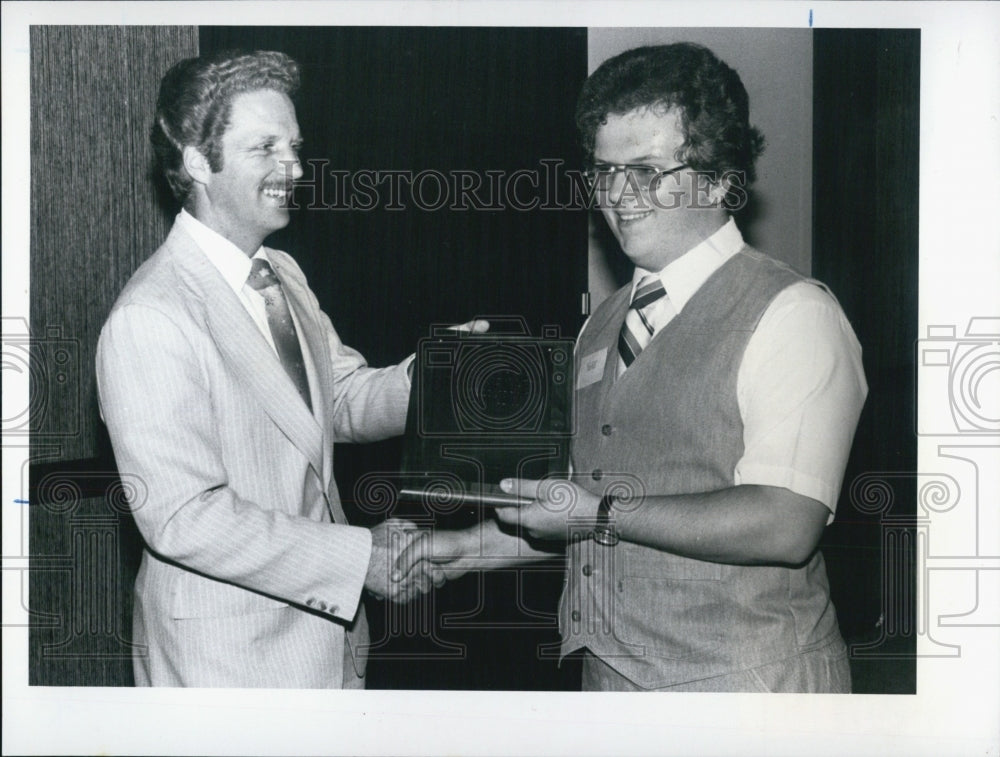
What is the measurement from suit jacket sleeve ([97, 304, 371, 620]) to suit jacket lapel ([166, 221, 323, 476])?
0.23 ft

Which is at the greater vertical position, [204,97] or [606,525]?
[204,97]

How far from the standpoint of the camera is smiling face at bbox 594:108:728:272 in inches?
112

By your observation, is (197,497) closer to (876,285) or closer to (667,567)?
(667,567)

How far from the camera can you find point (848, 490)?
9.55 ft

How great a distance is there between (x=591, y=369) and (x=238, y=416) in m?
0.95

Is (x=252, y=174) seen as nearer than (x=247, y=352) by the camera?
No

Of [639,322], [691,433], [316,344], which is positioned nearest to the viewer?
[691,433]

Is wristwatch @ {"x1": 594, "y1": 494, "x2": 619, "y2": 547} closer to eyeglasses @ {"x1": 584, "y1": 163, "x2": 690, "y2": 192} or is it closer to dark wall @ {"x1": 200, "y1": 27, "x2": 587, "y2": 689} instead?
dark wall @ {"x1": 200, "y1": 27, "x2": 587, "y2": 689}

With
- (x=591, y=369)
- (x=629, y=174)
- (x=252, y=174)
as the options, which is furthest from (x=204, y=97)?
(x=591, y=369)

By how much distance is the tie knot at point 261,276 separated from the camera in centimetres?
289

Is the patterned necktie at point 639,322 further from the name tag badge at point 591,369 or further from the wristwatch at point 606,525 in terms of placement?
the wristwatch at point 606,525

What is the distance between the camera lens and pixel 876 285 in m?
2.96

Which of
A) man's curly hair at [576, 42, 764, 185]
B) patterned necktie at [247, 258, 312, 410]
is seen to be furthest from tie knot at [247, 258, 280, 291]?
man's curly hair at [576, 42, 764, 185]

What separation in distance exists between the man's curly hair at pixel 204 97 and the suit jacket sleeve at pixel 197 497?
0.44 meters
